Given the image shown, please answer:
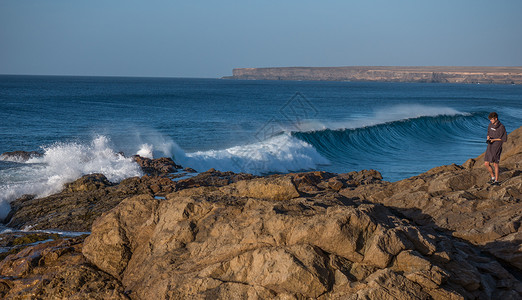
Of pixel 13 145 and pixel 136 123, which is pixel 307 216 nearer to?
pixel 13 145

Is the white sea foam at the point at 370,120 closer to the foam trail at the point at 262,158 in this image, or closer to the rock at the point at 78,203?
the foam trail at the point at 262,158

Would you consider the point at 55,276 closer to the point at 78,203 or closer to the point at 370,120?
the point at 78,203

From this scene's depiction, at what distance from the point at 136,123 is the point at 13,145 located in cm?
1258

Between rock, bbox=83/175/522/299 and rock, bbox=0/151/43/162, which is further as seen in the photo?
rock, bbox=0/151/43/162

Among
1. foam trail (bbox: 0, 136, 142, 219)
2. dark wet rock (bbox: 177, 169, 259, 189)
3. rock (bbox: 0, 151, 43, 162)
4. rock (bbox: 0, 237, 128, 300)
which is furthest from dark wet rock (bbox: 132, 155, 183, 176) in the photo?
rock (bbox: 0, 237, 128, 300)

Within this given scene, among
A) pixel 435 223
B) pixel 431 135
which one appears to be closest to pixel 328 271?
pixel 435 223

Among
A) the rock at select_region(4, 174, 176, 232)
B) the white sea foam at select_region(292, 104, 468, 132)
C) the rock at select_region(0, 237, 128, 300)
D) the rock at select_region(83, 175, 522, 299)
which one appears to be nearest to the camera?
the rock at select_region(83, 175, 522, 299)

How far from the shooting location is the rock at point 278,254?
428 centimetres

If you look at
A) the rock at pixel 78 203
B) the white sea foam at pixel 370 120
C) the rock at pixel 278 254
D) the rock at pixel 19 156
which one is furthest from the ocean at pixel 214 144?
the rock at pixel 278 254

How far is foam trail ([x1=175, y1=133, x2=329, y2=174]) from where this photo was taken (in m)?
20.8

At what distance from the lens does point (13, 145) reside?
24375mm

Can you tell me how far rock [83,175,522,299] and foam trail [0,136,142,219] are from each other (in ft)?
24.7

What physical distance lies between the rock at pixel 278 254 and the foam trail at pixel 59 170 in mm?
7518

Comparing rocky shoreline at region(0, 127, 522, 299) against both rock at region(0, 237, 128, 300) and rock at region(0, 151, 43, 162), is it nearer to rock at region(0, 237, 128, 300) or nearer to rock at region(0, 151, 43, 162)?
rock at region(0, 237, 128, 300)
